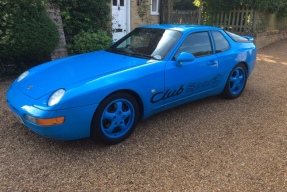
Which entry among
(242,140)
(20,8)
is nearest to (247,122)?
(242,140)

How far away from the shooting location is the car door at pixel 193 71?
3.51 m

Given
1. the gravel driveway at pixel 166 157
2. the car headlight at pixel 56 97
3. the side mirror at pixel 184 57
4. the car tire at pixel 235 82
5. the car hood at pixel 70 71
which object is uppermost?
the side mirror at pixel 184 57

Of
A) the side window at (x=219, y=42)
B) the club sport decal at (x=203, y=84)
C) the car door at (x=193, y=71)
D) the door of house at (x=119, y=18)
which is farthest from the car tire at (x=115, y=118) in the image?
the door of house at (x=119, y=18)

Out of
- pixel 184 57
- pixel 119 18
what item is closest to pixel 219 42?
pixel 184 57

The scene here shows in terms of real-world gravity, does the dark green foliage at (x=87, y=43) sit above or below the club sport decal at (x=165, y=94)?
above

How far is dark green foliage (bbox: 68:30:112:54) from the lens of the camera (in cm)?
681

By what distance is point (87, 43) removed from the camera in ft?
22.5

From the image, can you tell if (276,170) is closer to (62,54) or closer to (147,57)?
(147,57)

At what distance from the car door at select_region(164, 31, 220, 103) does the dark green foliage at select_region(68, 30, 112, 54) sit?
3.53 meters

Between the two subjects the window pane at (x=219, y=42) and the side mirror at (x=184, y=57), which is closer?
the side mirror at (x=184, y=57)

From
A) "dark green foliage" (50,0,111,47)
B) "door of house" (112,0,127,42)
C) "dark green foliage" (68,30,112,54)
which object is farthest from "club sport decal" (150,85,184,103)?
"door of house" (112,0,127,42)

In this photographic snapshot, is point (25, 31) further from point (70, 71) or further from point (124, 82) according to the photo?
point (124, 82)

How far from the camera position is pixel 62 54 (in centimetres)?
660

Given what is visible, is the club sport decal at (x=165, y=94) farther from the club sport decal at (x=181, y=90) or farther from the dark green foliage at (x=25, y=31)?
the dark green foliage at (x=25, y=31)
